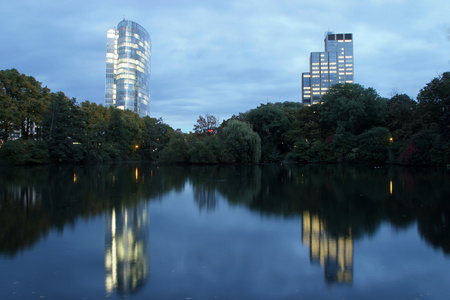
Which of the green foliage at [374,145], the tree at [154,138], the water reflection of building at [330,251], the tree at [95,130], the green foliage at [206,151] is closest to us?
the water reflection of building at [330,251]

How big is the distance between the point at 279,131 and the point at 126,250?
47.2 metres

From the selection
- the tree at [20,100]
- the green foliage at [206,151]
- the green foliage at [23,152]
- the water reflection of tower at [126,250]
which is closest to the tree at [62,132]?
the green foliage at [23,152]

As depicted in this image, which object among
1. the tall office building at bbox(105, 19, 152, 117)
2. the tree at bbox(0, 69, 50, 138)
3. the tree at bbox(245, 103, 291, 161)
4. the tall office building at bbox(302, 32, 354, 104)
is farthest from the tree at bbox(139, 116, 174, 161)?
the tall office building at bbox(302, 32, 354, 104)

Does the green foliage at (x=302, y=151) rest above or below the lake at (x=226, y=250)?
above

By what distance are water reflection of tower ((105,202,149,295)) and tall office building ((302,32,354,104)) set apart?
146 meters

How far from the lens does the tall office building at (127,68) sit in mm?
107812

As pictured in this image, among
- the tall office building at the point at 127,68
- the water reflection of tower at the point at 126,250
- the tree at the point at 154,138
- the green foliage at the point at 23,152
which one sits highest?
the tall office building at the point at 127,68

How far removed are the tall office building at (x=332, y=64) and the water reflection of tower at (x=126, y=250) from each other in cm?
14627

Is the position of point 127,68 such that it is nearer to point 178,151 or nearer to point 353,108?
point 178,151

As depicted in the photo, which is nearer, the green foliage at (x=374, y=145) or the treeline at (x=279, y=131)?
the treeline at (x=279, y=131)

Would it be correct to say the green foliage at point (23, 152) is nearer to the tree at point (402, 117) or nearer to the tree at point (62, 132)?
the tree at point (62, 132)

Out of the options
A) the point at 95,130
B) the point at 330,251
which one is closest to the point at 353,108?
the point at 95,130

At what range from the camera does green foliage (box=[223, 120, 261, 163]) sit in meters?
42.8

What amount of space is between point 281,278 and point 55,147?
4300cm
